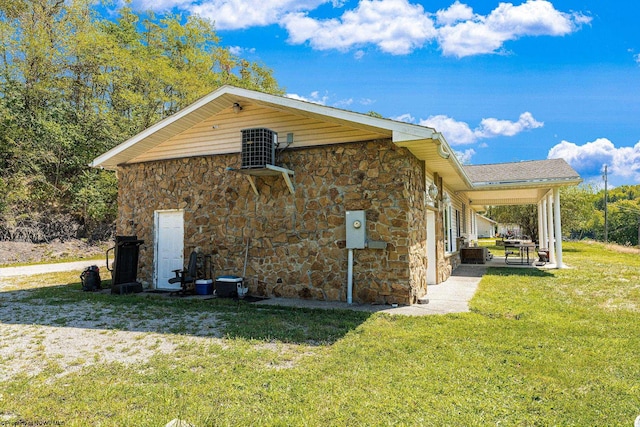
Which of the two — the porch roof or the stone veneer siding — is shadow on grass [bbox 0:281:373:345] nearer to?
the stone veneer siding

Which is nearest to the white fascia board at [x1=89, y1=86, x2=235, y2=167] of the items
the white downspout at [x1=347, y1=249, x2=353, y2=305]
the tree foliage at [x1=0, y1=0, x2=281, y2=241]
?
the white downspout at [x1=347, y1=249, x2=353, y2=305]

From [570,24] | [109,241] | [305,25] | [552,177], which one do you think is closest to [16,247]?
[109,241]

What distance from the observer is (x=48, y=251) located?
17.5 meters

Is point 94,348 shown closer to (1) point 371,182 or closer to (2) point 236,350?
(2) point 236,350

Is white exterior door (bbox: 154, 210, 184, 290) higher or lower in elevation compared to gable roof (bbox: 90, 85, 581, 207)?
lower

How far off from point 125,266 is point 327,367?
6.64 meters

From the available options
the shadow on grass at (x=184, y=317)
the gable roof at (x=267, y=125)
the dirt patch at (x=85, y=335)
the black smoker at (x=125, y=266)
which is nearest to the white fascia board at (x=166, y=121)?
the gable roof at (x=267, y=125)

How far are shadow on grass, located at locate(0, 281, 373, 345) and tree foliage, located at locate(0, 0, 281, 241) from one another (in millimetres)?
12687

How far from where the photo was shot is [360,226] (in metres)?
7.00

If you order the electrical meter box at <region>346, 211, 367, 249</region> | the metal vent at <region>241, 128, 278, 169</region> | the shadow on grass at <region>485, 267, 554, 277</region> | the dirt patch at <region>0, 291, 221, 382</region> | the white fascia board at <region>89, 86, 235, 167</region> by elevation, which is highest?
the white fascia board at <region>89, 86, 235, 167</region>

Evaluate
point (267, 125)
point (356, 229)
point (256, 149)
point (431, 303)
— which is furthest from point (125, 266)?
A: point (431, 303)

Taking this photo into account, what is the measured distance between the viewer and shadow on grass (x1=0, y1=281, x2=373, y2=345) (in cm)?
516

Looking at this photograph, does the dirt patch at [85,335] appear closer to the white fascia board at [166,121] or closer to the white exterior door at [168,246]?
the white exterior door at [168,246]

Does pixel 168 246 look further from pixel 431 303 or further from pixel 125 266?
pixel 431 303
